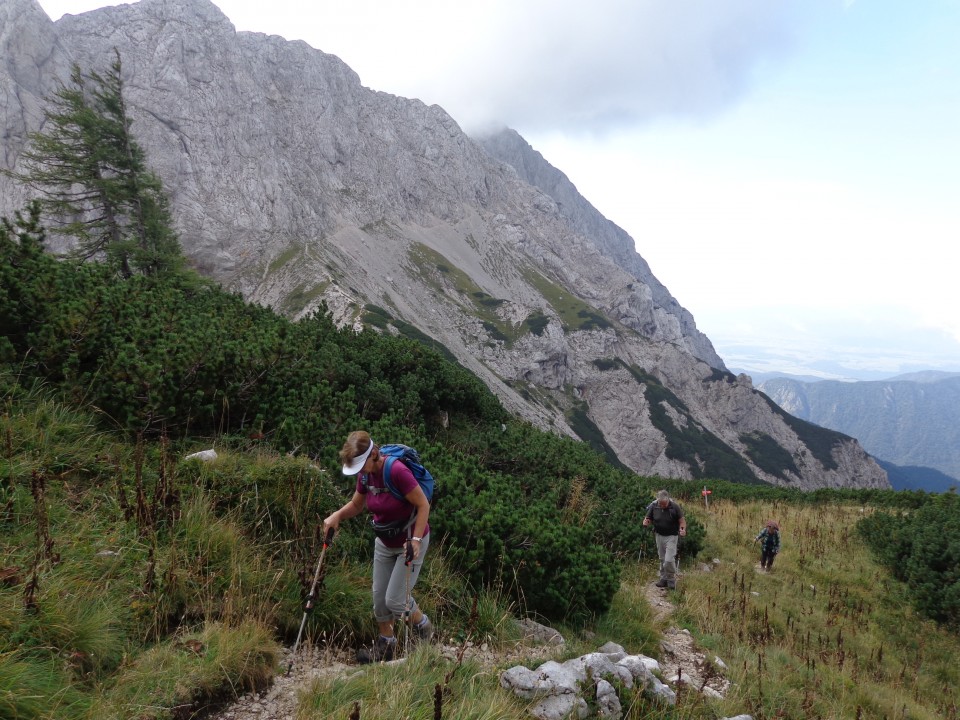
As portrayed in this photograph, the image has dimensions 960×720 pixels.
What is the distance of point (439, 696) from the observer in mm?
2289

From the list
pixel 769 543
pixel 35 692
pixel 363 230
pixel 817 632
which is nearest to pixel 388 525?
pixel 35 692

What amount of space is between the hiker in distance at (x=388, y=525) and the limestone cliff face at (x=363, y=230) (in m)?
76.2

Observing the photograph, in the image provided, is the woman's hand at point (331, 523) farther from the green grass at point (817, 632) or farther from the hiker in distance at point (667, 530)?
the hiker in distance at point (667, 530)

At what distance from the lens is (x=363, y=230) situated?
128 metres

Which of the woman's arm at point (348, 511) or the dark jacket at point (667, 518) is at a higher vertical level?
the woman's arm at point (348, 511)

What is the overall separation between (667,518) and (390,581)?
21.8 feet

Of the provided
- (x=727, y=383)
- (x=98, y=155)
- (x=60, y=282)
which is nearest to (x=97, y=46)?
(x=98, y=155)

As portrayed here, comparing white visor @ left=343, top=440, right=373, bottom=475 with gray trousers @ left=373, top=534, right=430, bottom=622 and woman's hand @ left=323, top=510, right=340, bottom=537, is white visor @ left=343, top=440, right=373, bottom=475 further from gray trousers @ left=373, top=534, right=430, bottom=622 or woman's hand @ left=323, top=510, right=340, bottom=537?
gray trousers @ left=373, top=534, right=430, bottom=622

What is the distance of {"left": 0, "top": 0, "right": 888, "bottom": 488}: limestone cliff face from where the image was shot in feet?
337

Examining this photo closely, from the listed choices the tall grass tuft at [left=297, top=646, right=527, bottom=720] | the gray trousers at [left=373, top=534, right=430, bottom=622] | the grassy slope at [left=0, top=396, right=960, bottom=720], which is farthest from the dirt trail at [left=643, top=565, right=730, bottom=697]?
the gray trousers at [left=373, top=534, right=430, bottom=622]

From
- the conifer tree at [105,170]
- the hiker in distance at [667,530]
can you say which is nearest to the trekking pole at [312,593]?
the hiker in distance at [667,530]

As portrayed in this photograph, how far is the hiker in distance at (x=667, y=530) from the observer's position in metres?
8.97

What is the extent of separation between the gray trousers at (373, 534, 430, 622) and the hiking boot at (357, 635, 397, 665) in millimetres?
199

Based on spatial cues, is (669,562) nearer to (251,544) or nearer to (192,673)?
(251,544)
